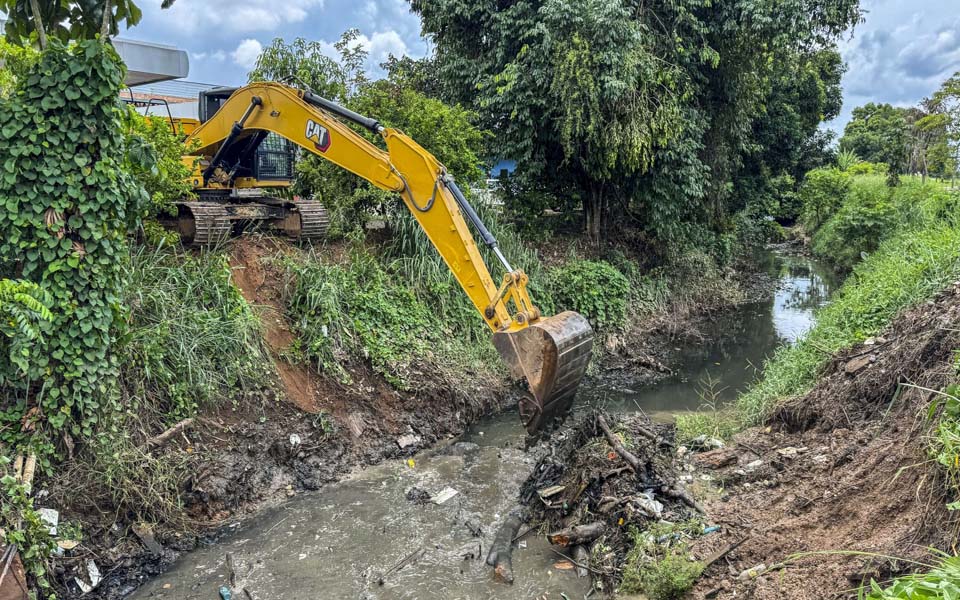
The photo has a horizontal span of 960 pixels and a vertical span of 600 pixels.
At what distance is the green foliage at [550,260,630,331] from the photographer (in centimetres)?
1108

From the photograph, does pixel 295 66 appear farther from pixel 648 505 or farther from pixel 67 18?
pixel 648 505

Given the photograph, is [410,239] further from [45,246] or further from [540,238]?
[45,246]

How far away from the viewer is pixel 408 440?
758cm

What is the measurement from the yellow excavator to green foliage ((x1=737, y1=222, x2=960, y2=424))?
2913 millimetres

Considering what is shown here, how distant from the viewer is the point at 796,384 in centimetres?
728

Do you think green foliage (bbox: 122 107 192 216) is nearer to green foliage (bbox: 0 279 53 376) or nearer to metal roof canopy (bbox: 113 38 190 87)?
green foliage (bbox: 0 279 53 376)

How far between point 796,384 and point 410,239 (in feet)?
18.8

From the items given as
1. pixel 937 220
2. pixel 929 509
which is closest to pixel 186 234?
pixel 929 509

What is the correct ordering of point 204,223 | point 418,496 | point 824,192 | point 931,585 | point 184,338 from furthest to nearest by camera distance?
point 824,192 < point 204,223 < point 184,338 < point 418,496 < point 931,585

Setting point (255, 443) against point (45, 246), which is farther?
point (255, 443)

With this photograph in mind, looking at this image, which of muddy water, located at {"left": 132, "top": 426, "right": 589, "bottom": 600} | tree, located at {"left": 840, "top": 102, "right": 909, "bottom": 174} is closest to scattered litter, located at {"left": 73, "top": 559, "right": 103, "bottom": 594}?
muddy water, located at {"left": 132, "top": 426, "right": 589, "bottom": 600}

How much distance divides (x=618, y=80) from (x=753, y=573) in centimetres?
841

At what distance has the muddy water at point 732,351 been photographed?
937 cm

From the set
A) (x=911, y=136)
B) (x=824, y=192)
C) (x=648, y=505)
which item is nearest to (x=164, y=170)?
(x=648, y=505)
